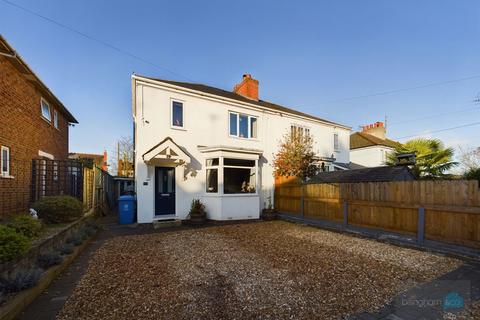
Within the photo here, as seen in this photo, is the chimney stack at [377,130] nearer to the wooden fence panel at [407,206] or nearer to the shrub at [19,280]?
the wooden fence panel at [407,206]

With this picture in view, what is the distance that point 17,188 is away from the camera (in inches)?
311

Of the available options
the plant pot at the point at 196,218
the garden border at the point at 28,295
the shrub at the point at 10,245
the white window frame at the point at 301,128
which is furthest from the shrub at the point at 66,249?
the white window frame at the point at 301,128

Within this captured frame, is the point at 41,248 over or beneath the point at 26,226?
beneath

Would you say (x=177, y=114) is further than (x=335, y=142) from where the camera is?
No

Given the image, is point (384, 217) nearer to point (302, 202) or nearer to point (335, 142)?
point (302, 202)

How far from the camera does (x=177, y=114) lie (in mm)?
11445

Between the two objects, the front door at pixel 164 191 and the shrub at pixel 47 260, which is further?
the front door at pixel 164 191

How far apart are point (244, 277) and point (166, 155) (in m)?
6.87

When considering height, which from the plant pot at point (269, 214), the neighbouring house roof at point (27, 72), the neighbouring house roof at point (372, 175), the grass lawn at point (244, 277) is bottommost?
the plant pot at point (269, 214)

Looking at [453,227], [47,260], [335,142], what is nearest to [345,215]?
[453,227]

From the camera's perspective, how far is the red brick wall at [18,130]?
726cm

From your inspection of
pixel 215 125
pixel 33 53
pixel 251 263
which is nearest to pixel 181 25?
pixel 215 125

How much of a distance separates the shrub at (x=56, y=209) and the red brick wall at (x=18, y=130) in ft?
3.59

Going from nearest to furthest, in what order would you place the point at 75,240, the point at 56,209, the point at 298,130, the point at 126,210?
the point at 75,240 → the point at 56,209 → the point at 126,210 → the point at 298,130
